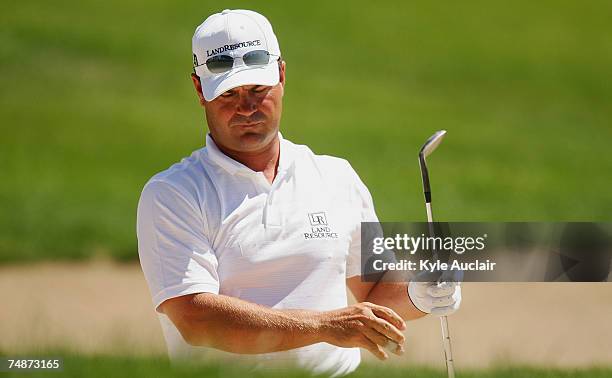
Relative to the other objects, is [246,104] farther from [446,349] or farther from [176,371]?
[176,371]

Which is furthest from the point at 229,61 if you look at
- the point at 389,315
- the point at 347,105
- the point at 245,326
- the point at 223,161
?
the point at 347,105

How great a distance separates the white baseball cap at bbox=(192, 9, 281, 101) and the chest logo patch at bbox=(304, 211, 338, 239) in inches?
15.6

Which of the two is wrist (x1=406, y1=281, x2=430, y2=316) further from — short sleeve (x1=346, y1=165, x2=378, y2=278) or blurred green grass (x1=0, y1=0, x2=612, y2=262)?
blurred green grass (x1=0, y1=0, x2=612, y2=262)

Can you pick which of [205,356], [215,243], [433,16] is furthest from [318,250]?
[433,16]

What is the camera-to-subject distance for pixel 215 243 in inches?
129

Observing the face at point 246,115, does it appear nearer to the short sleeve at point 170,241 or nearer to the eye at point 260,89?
the eye at point 260,89

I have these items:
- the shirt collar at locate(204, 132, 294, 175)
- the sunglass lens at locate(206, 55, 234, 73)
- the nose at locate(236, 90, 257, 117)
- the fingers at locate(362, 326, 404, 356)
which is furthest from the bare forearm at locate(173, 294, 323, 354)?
the sunglass lens at locate(206, 55, 234, 73)

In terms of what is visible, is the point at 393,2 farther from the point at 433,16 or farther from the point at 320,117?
the point at 320,117

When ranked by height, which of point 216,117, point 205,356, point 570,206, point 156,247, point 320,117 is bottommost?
point 205,356

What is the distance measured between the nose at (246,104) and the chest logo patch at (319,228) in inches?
13.5

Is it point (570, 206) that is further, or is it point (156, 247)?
point (570, 206)

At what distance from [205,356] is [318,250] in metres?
0.66

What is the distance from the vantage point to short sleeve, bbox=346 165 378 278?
353cm

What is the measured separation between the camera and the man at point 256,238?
3.11m
